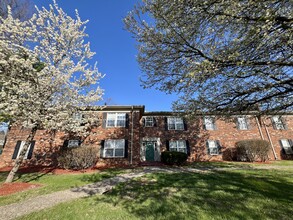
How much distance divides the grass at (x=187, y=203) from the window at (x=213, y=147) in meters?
8.87

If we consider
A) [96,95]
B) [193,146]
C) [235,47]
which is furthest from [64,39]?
[193,146]

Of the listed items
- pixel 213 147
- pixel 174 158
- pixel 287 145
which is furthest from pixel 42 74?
pixel 287 145

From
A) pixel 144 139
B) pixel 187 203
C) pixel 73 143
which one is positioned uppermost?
pixel 144 139

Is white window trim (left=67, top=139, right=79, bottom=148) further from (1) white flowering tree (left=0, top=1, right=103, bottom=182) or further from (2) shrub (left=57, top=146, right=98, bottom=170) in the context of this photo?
(1) white flowering tree (left=0, top=1, right=103, bottom=182)

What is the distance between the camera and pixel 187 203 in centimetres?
482

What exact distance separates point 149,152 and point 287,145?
13.9m

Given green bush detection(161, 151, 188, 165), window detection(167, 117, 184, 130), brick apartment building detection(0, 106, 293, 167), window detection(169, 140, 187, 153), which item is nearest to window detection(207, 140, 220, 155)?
brick apartment building detection(0, 106, 293, 167)

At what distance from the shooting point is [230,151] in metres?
15.5

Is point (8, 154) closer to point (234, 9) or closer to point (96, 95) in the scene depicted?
point (96, 95)

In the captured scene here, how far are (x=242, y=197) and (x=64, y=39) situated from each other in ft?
37.2

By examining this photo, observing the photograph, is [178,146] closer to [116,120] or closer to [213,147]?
[213,147]

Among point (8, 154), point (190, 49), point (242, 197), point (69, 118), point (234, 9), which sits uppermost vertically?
point (190, 49)

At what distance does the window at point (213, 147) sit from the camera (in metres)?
15.7

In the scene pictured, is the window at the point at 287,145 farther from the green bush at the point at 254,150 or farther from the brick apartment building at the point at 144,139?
the green bush at the point at 254,150
